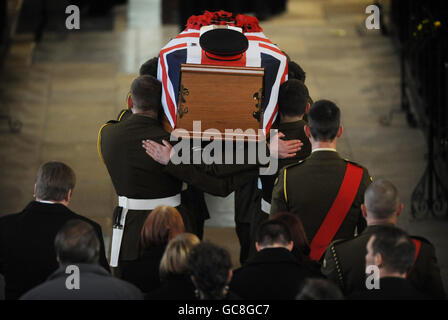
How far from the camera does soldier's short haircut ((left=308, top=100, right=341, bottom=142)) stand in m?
4.95

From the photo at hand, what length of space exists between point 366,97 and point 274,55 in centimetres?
526

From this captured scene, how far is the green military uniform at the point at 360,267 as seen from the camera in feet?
14.3

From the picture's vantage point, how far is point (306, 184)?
497 cm

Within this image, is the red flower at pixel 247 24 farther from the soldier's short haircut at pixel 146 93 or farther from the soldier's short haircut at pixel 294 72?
the soldier's short haircut at pixel 146 93

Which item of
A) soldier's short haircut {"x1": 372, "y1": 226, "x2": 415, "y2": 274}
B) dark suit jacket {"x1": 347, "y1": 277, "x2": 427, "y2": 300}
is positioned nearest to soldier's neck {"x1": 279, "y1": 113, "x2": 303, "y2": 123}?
soldier's short haircut {"x1": 372, "y1": 226, "x2": 415, "y2": 274}

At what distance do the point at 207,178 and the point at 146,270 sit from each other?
0.92m

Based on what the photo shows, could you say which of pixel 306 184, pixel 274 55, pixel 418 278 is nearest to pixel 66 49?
pixel 274 55

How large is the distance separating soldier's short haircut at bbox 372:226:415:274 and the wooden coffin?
5.30ft

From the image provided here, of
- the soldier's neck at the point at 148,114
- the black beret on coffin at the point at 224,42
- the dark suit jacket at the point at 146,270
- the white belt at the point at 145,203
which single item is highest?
the black beret on coffin at the point at 224,42

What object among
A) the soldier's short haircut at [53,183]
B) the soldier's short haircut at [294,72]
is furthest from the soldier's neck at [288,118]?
the soldier's short haircut at [53,183]

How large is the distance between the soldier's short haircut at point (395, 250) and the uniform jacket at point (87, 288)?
3.44ft

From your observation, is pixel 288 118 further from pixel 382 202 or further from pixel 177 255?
pixel 177 255

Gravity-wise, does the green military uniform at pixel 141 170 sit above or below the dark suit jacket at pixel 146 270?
above

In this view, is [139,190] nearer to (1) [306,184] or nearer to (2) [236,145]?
(2) [236,145]
